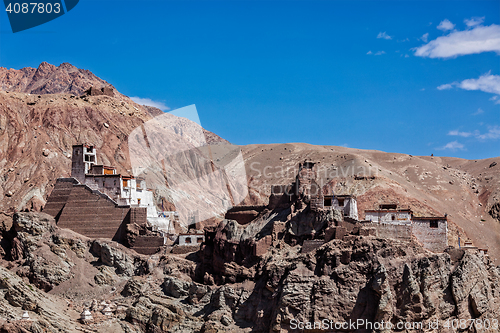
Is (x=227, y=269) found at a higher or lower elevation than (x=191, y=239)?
lower

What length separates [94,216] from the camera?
7725 cm

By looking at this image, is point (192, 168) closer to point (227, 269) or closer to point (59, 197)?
point (59, 197)

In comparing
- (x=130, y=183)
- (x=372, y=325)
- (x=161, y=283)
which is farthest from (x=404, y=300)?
(x=130, y=183)

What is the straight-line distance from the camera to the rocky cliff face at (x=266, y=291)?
55188mm

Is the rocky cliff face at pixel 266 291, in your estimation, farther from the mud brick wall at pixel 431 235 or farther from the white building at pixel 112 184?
the white building at pixel 112 184

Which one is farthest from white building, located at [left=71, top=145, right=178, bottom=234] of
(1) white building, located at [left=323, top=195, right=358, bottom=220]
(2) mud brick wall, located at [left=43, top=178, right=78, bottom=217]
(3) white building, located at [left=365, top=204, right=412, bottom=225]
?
(3) white building, located at [left=365, top=204, right=412, bottom=225]

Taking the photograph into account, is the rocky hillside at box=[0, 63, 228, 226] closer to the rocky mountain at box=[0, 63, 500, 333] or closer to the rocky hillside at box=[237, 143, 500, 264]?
the rocky mountain at box=[0, 63, 500, 333]

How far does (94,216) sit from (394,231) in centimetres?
3422

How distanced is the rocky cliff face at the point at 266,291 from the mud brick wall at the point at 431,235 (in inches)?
143

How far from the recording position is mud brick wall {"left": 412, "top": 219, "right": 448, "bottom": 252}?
62.4m

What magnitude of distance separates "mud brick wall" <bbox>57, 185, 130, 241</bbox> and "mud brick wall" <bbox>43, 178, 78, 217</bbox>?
3.51ft

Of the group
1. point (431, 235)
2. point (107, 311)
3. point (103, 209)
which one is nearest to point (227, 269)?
point (107, 311)

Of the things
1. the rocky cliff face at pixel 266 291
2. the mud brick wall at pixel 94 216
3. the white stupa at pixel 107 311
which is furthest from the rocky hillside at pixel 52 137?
the white stupa at pixel 107 311

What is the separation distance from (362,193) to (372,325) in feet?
181
